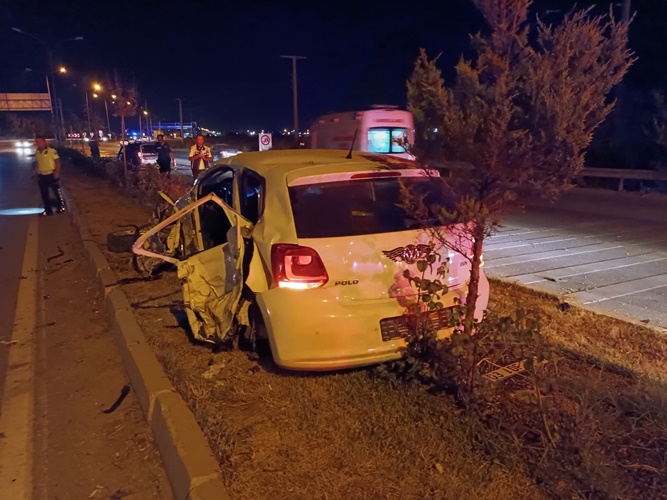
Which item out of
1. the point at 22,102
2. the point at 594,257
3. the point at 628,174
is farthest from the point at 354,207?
the point at 22,102

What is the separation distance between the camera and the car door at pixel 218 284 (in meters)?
4.34

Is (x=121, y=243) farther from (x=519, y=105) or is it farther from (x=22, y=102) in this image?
(x=22, y=102)

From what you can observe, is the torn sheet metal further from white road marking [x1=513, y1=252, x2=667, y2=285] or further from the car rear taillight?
white road marking [x1=513, y1=252, x2=667, y2=285]

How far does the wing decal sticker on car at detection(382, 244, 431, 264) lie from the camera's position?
12.9 ft

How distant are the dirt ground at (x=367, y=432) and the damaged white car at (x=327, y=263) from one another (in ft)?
0.94

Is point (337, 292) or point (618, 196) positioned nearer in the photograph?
point (337, 292)

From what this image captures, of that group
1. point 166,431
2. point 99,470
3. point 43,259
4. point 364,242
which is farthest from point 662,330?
point 43,259

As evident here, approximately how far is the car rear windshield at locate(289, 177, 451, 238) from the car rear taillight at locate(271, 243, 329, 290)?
13cm

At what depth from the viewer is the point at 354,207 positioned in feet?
13.3

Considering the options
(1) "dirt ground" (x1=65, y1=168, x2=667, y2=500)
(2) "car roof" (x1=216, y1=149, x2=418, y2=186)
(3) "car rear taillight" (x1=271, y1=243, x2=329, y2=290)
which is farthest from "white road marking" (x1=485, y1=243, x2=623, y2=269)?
(3) "car rear taillight" (x1=271, y1=243, x2=329, y2=290)

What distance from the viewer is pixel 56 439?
3812mm

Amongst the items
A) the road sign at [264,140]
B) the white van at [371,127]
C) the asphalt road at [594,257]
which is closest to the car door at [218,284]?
the asphalt road at [594,257]

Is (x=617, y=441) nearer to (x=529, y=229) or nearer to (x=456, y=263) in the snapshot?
(x=456, y=263)

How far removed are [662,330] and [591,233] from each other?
5.89 m
